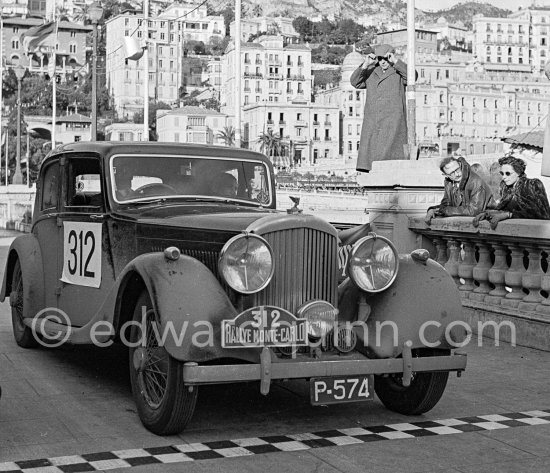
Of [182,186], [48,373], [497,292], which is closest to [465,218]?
[497,292]

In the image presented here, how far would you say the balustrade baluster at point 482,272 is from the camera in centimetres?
1062

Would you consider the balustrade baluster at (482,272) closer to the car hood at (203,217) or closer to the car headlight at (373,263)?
the car hood at (203,217)

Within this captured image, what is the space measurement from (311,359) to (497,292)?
4460 millimetres

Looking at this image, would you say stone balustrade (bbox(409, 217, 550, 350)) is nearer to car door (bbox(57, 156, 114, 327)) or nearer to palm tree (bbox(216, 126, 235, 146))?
car door (bbox(57, 156, 114, 327))

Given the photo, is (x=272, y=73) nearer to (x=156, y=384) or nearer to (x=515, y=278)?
(x=515, y=278)

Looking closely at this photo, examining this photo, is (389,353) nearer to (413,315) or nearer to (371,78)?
(413,315)

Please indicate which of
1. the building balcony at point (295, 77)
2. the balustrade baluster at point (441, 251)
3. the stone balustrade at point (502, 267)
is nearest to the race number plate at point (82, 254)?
the stone balustrade at point (502, 267)

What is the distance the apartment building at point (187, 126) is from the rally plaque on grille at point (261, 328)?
145m

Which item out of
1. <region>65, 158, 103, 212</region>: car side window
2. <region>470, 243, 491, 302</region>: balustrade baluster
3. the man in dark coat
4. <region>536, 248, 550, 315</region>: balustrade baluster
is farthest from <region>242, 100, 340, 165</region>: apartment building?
<region>65, 158, 103, 212</region>: car side window

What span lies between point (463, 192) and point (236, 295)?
5518 mm

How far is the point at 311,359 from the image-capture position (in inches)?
253

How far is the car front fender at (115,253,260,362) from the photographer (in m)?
6.21

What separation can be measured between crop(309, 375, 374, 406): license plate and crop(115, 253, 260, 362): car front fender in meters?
0.43

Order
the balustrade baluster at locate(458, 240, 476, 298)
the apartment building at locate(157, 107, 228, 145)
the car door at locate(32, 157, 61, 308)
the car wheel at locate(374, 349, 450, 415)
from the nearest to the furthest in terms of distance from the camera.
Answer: the car wheel at locate(374, 349, 450, 415)
the car door at locate(32, 157, 61, 308)
the balustrade baluster at locate(458, 240, 476, 298)
the apartment building at locate(157, 107, 228, 145)
